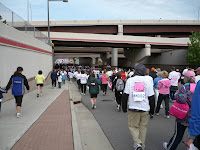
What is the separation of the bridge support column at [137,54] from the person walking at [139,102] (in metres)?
36.3

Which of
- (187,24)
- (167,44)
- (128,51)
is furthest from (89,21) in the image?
(187,24)

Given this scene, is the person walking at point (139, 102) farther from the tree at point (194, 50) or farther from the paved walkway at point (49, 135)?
the tree at point (194, 50)

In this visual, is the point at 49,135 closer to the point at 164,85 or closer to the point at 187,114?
the point at 187,114

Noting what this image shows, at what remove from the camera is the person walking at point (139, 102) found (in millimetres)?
4070

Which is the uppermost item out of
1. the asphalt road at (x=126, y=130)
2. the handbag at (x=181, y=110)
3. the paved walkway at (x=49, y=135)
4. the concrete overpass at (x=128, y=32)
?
the concrete overpass at (x=128, y=32)

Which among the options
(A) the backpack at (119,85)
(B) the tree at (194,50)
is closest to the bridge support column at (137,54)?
(B) the tree at (194,50)

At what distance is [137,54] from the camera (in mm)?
43906

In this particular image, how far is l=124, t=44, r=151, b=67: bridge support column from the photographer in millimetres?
39366

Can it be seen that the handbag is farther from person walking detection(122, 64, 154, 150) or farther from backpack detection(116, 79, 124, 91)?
backpack detection(116, 79, 124, 91)

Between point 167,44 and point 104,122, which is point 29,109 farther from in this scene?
point 167,44

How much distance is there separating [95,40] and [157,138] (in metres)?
32.1

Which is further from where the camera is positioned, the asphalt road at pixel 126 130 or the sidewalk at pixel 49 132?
the asphalt road at pixel 126 130

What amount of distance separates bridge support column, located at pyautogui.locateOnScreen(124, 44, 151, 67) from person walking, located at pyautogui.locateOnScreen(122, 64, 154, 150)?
36293mm

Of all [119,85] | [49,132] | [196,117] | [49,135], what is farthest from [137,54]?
[196,117]
